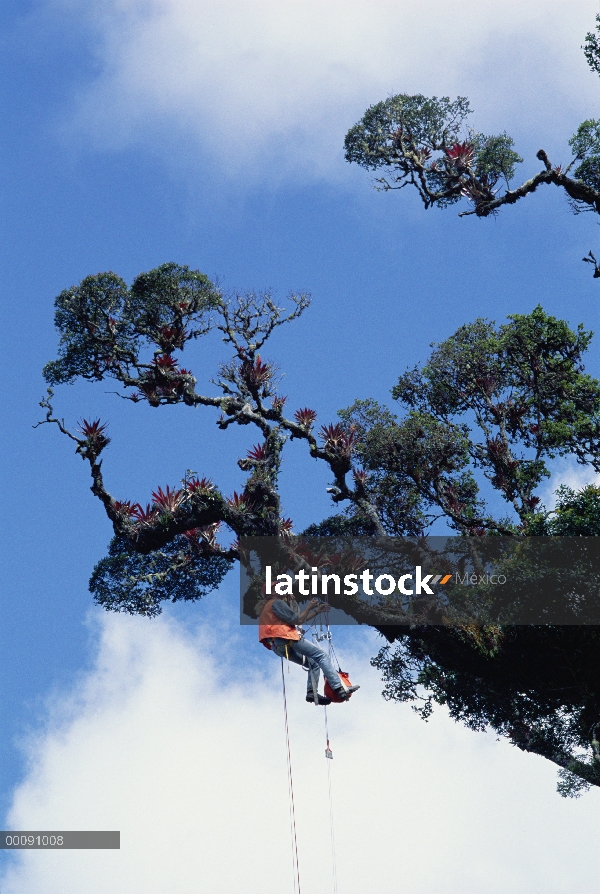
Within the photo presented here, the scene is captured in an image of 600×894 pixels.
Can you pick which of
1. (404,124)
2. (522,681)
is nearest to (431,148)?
(404,124)

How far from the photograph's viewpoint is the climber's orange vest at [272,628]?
58.0 feet

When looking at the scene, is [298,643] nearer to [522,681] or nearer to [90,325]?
[522,681]

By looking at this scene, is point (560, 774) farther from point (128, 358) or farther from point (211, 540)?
point (128, 358)

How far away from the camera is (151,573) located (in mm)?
24172

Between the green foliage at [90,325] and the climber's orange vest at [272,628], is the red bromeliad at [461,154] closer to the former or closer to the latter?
the green foliage at [90,325]

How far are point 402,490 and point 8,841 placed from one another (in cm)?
1078

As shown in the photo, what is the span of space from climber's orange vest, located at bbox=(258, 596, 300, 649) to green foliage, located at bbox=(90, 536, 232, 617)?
20.1 ft

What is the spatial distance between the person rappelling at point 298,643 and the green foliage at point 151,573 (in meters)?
6.24

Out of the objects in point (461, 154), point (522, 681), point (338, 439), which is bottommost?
point (522, 681)

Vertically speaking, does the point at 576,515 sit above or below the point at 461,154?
below

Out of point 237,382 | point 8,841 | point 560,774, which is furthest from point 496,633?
point 8,841

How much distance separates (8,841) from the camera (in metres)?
19.9

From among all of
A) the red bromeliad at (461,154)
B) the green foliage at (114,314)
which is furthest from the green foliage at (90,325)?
the red bromeliad at (461,154)

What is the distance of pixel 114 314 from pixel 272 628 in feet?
36.2
